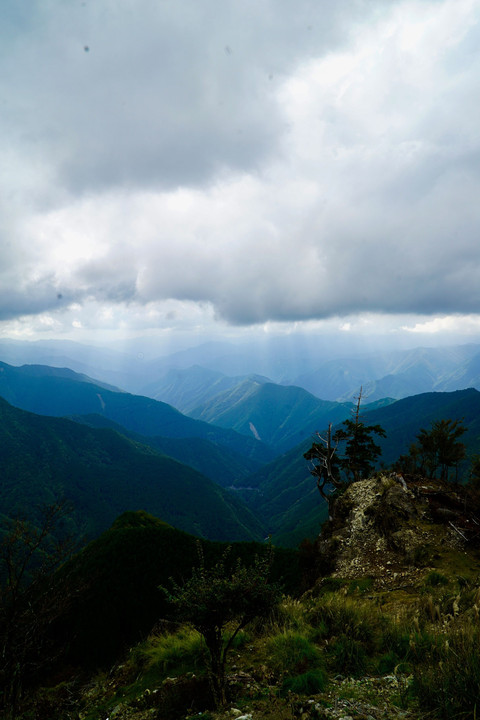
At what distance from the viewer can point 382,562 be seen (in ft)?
62.7

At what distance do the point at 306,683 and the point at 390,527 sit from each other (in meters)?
16.8

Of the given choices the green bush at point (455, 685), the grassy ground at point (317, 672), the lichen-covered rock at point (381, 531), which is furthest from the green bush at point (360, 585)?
the green bush at point (455, 685)

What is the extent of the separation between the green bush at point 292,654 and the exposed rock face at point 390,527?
10781 millimetres

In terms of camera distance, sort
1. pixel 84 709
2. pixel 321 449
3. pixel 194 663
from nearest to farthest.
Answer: pixel 194 663, pixel 84 709, pixel 321 449

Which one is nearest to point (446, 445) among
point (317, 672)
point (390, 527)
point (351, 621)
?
point (390, 527)

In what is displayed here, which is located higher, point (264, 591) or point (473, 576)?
point (264, 591)

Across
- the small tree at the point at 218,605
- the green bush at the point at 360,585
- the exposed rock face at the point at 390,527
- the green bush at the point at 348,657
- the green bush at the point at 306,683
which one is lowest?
the green bush at the point at 360,585

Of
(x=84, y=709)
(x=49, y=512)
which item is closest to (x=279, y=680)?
(x=84, y=709)

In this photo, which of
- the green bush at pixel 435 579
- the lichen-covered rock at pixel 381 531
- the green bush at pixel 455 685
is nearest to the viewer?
the green bush at pixel 455 685

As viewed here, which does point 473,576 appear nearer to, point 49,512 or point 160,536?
point 49,512

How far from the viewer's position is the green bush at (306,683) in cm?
690

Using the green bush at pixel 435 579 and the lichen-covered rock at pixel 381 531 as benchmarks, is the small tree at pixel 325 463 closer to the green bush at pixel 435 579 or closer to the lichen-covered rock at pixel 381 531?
the lichen-covered rock at pixel 381 531

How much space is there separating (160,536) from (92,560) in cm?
1063

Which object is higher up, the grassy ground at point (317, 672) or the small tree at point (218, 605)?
the small tree at point (218, 605)
